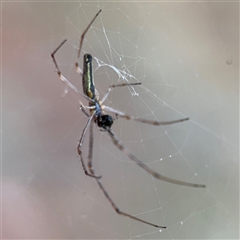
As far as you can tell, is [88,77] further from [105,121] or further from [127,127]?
[127,127]

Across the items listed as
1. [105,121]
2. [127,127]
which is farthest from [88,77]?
[127,127]

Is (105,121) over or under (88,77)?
under

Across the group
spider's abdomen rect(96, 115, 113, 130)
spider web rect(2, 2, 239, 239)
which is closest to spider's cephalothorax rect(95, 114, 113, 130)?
spider's abdomen rect(96, 115, 113, 130)

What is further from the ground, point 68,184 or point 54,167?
point 54,167

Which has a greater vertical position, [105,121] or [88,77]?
[88,77]

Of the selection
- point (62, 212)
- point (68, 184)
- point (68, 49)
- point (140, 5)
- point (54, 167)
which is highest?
point (140, 5)

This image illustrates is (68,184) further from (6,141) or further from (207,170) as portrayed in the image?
(207,170)

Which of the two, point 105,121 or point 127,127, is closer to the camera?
point 105,121

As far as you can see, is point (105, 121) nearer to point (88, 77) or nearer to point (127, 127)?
point (88, 77)

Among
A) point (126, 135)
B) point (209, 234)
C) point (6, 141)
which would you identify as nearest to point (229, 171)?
point (209, 234)
